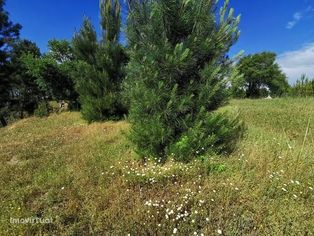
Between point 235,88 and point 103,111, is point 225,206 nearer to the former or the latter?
point 235,88

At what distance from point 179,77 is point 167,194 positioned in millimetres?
2398

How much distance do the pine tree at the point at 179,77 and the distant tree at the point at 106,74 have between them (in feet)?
18.7

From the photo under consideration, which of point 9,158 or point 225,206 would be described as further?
point 9,158

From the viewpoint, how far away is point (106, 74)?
10.7 m

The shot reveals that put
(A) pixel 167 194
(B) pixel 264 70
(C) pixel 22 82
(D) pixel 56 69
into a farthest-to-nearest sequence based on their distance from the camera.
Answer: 1. (B) pixel 264 70
2. (C) pixel 22 82
3. (D) pixel 56 69
4. (A) pixel 167 194

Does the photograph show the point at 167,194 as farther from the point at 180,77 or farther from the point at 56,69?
the point at 56,69

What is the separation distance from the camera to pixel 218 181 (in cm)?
396

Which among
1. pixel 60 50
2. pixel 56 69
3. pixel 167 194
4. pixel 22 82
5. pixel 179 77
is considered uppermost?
pixel 60 50

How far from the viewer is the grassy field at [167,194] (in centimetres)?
312

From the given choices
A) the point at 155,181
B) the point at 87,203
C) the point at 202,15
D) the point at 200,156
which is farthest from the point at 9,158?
the point at 202,15

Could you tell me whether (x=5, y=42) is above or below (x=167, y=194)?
above

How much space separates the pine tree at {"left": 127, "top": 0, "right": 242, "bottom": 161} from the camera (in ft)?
15.7

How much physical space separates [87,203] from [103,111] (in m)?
Answer: 7.62

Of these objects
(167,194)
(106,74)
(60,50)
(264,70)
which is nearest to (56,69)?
(60,50)
